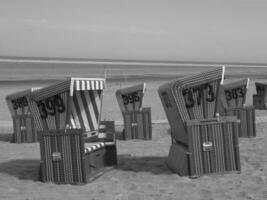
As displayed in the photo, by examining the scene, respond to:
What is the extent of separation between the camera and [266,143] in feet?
34.4

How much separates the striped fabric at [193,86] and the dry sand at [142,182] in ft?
3.10

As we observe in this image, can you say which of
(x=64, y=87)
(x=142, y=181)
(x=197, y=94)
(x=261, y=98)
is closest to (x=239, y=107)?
(x=197, y=94)

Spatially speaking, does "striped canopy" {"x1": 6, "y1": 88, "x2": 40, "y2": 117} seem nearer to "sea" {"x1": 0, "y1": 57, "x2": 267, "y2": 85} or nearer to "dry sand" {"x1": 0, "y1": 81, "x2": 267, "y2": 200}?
"dry sand" {"x1": 0, "y1": 81, "x2": 267, "y2": 200}

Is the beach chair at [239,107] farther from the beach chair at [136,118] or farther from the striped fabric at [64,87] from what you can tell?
the striped fabric at [64,87]

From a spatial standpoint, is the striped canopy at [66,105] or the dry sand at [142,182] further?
the striped canopy at [66,105]

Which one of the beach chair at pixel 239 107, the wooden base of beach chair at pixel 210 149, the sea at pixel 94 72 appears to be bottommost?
the wooden base of beach chair at pixel 210 149

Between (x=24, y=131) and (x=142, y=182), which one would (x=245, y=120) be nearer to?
(x=24, y=131)

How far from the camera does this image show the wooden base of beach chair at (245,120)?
11.7 m

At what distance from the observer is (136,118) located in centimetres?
1234

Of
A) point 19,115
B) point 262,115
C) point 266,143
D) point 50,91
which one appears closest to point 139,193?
point 50,91

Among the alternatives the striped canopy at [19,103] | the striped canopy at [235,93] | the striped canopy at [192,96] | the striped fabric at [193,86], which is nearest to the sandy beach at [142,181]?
the striped canopy at [192,96]

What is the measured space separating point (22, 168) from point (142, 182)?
2371 mm

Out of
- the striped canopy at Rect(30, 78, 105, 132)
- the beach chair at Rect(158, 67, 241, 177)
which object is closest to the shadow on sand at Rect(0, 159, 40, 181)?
the striped canopy at Rect(30, 78, 105, 132)

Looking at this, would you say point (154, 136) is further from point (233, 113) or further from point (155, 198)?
point (155, 198)
